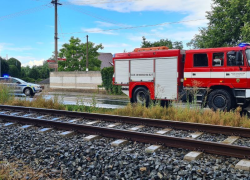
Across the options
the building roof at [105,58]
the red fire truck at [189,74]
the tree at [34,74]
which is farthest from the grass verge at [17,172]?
the tree at [34,74]

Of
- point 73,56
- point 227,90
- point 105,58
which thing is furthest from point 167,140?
point 105,58

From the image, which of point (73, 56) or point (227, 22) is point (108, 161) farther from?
point (73, 56)

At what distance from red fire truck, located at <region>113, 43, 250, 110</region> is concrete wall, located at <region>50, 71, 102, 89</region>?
11.9 meters

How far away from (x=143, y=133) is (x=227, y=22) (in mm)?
20152

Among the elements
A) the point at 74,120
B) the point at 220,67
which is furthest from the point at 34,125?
the point at 220,67

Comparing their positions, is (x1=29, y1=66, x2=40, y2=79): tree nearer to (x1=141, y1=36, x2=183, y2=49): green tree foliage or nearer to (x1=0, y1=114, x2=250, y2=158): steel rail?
(x1=141, y1=36, x2=183, y2=49): green tree foliage

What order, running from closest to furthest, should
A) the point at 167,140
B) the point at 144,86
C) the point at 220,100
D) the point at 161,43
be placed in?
the point at 167,140, the point at 220,100, the point at 144,86, the point at 161,43

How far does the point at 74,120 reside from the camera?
9016mm

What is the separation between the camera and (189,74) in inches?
432

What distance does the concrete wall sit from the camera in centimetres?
2528

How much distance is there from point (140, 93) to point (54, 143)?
278 inches

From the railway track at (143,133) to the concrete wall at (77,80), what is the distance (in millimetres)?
14228

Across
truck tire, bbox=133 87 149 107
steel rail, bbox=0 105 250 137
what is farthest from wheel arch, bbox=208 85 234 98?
steel rail, bbox=0 105 250 137

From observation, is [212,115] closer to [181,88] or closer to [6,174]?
[181,88]
